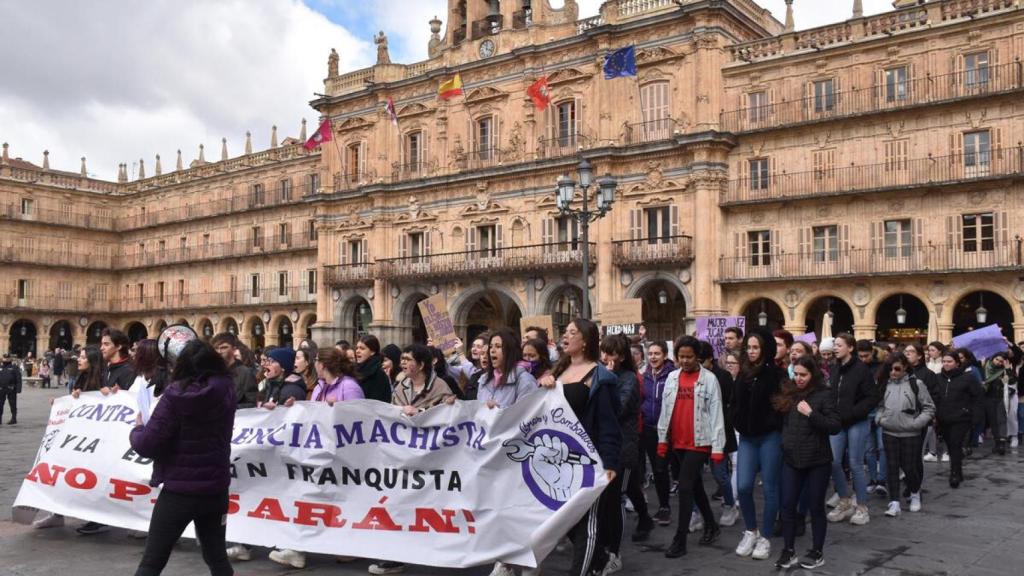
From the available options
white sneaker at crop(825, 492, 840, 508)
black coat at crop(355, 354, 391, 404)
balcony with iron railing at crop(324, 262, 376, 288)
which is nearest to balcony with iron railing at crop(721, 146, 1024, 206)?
balcony with iron railing at crop(324, 262, 376, 288)

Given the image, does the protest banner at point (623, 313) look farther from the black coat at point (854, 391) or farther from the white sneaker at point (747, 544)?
the white sneaker at point (747, 544)

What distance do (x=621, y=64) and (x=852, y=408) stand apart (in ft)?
69.0

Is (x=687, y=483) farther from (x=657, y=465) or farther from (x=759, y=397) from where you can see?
(x=657, y=465)

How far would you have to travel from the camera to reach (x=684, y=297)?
2916 centimetres

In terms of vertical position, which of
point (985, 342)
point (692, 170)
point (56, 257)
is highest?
point (692, 170)

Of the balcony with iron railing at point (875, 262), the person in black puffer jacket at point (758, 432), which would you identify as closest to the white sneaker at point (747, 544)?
the person in black puffer jacket at point (758, 432)

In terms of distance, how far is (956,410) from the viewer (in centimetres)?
1149

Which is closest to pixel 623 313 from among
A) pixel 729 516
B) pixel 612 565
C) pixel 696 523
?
pixel 729 516

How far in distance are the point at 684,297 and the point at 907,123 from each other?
8.49 m

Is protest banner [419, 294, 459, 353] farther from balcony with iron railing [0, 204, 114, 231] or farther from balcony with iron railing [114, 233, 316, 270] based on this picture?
balcony with iron railing [0, 204, 114, 231]

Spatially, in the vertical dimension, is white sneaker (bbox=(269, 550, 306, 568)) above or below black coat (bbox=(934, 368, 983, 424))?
below

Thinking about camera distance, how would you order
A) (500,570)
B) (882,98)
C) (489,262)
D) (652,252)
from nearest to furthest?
1. (500,570)
2. (882,98)
3. (652,252)
4. (489,262)

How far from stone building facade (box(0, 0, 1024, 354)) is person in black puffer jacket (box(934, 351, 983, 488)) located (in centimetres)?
1251

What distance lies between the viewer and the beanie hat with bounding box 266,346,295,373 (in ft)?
28.1
